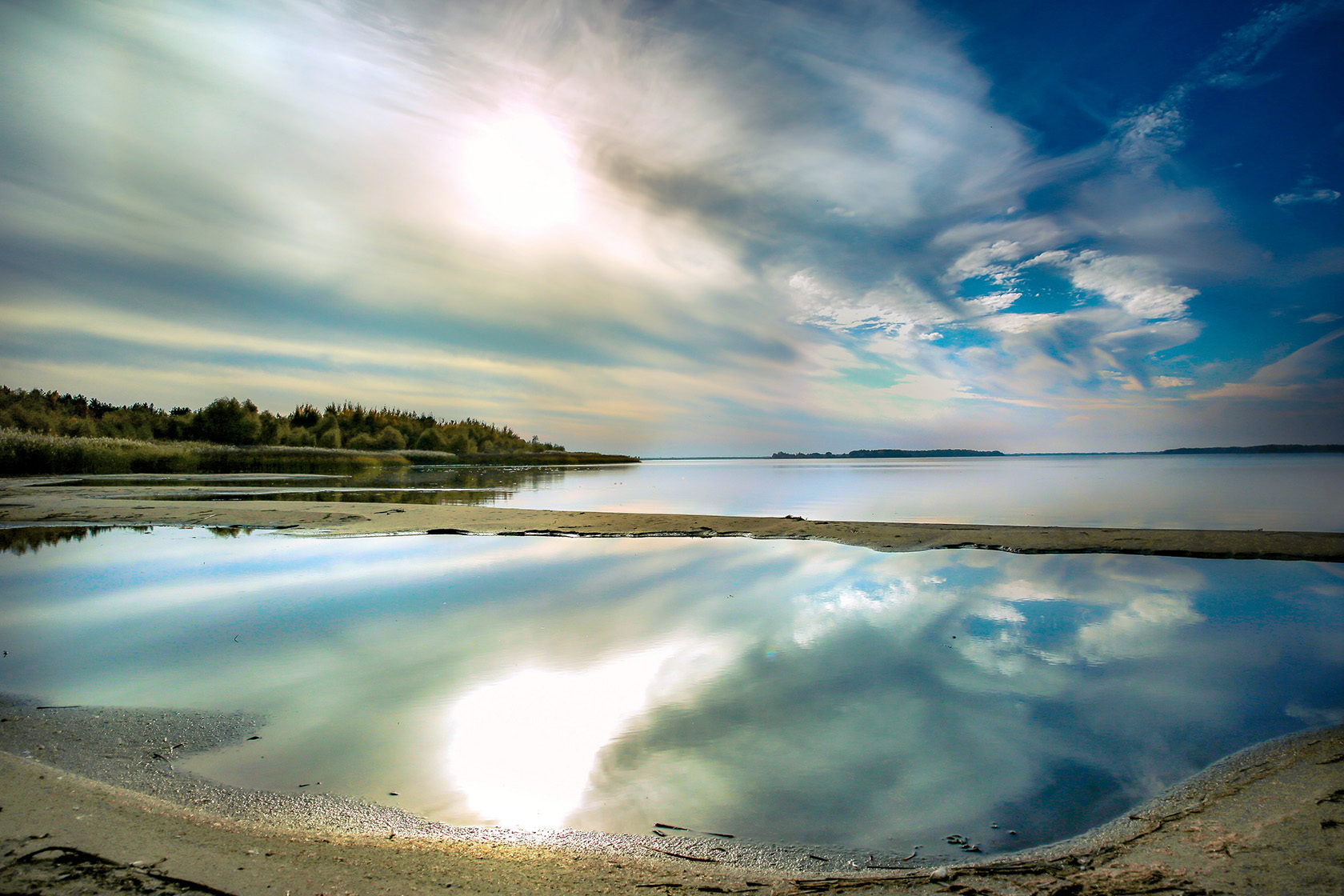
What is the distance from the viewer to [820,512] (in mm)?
19062

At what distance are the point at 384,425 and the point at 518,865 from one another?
11065cm

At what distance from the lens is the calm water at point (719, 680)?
3.12 m

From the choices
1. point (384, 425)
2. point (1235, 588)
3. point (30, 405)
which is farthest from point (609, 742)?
point (384, 425)

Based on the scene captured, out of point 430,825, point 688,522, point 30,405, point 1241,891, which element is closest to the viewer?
point 1241,891

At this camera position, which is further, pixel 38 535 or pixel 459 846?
pixel 38 535

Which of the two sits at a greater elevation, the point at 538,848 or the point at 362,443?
the point at 362,443

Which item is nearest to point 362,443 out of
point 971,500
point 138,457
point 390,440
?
point 390,440

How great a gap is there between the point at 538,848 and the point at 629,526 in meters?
12.1

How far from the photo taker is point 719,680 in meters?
4.79

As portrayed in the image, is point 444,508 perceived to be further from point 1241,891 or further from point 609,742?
point 1241,891

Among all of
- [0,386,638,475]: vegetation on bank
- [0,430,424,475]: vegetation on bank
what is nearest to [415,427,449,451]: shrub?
[0,386,638,475]: vegetation on bank

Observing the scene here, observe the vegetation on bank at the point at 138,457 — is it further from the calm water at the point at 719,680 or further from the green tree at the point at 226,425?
the calm water at the point at 719,680

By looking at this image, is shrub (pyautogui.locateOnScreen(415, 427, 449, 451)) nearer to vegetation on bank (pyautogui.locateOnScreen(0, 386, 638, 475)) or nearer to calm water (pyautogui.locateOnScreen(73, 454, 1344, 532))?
vegetation on bank (pyautogui.locateOnScreen(0, 386, 638, 475))

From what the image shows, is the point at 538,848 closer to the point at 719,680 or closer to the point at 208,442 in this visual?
the point at 719,680
